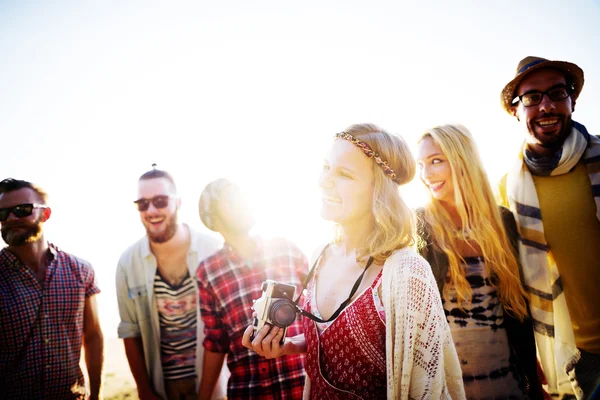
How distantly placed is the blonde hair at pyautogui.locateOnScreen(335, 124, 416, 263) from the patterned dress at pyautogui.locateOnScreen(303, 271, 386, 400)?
199 millimetres

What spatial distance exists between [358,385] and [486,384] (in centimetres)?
141

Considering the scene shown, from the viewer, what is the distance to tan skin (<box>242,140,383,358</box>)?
1921 mm

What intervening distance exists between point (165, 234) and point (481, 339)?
3.58 m

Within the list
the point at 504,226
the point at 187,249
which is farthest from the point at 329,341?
the point at 187,249

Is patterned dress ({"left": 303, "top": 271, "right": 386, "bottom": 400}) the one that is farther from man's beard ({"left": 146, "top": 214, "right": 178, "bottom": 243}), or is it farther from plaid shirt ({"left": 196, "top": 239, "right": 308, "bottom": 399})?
man's beard ({"left": 146, "top": 214, "right": 178, "bottom": 243})

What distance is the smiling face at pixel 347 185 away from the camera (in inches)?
75.7

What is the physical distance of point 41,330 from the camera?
3.54 metres

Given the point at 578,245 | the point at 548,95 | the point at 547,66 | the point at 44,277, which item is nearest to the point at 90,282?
the point at 44,277

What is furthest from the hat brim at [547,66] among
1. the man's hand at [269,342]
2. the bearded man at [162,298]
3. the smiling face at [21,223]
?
the smiling face at [21,223]

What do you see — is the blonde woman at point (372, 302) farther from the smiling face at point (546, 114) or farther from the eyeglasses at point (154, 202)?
the eyeglasses at point (154, 202)

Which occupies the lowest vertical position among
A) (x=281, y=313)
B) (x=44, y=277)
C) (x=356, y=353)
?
(x=356, y=353)

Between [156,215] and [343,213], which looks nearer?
[343,213]

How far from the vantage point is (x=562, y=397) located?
2.80 meters

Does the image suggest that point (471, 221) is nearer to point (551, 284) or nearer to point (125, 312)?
point (551, 284)
